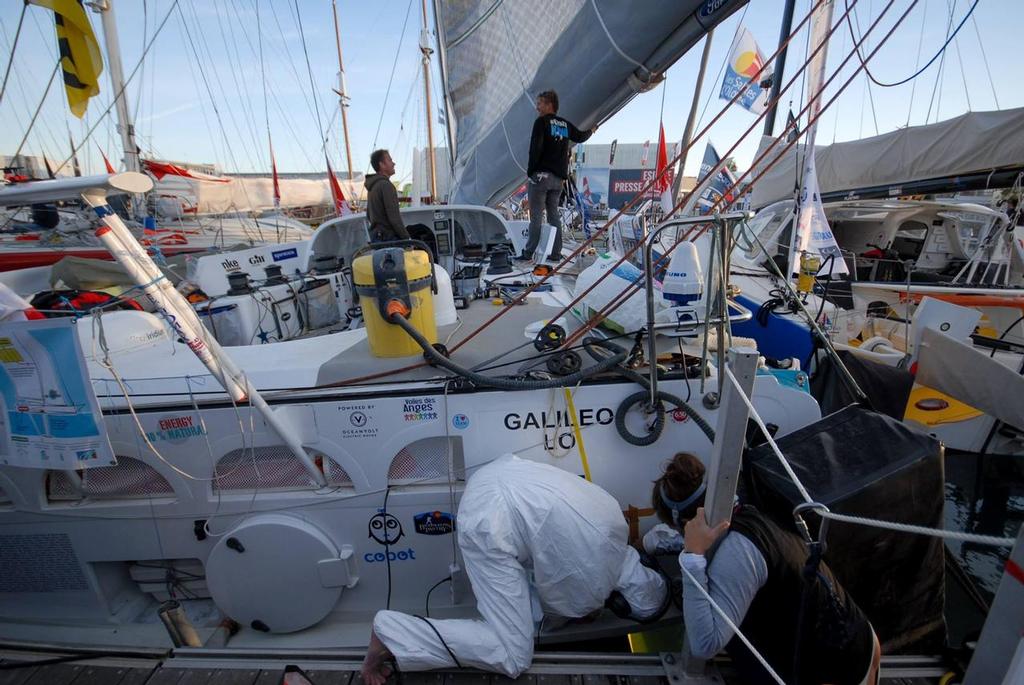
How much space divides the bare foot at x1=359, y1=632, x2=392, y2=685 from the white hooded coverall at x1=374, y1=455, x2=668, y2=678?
53 millimetres

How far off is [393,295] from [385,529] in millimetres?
1218

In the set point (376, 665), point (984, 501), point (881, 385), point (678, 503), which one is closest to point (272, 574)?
point (376, 665)

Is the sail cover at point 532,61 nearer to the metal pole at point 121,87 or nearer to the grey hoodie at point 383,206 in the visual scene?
the grey hoodie at point 383,206

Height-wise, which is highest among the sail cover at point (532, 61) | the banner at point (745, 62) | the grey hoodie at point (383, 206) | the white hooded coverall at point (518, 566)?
the banner at point (745, 62)

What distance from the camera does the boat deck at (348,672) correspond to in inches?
62.4

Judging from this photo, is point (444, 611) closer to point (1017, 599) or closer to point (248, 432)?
point (248, 432)

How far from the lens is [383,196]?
430cm

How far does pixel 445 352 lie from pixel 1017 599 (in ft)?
6.94

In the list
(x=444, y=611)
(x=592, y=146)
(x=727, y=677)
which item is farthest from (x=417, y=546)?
(x=592, y=146)

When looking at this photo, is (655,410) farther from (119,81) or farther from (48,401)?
(119,81)

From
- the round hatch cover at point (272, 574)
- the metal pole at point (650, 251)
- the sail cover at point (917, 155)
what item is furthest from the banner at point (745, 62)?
the round hatch cover at point (272, 574)

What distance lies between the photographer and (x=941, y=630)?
177cm

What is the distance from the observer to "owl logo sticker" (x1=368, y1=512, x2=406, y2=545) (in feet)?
7.50

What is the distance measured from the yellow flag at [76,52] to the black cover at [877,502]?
171 inches
